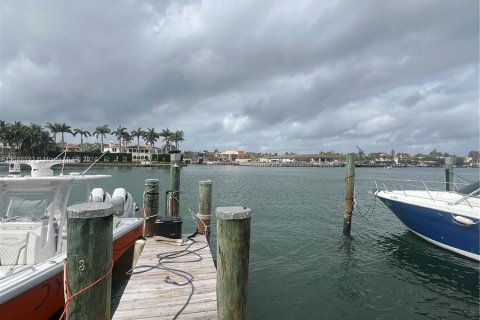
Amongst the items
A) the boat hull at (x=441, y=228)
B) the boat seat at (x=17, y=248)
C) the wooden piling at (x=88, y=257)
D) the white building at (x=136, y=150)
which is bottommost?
the boat hull at (x=441, y=228)

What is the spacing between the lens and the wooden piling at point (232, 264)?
3.91 metres

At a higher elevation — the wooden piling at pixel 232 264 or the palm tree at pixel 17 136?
the palm tree at pixel 17 136

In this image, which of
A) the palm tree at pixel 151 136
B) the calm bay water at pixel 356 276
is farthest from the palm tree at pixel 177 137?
the calm bay water at pixel 356 276

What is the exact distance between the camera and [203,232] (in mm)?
9219

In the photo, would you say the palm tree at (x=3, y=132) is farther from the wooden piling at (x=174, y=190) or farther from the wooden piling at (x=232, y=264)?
the wooden piling at (x=232, y=264)

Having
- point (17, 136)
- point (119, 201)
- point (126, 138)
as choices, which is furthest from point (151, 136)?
point (119, 201)

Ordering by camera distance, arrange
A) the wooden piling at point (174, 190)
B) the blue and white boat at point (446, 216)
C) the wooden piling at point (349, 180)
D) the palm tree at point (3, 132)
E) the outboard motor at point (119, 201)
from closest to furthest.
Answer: the blue and white boat at point (446, 216)
the wooden piling at point (174, 190)
the outboard motor at point (119, 201)
the wooden piling at point (349, 180)
the palm tree at point (3, 132)

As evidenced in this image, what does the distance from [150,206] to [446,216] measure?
9801mm

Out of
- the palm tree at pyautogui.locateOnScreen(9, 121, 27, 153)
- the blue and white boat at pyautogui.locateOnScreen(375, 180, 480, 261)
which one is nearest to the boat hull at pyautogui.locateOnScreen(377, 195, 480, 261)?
the blue and white boat at pyautogui.locateOnScreen(375, 180, 480, 261)

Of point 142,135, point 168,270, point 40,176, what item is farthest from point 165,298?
point 142,135

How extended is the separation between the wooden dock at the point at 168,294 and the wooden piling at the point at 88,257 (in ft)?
4.68

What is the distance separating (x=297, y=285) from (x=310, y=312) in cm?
141

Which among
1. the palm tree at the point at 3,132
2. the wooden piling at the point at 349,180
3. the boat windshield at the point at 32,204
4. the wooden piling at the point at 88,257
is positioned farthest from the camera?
the palm tree at the point at 3,132

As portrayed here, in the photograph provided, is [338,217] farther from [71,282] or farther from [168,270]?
[71,282]
